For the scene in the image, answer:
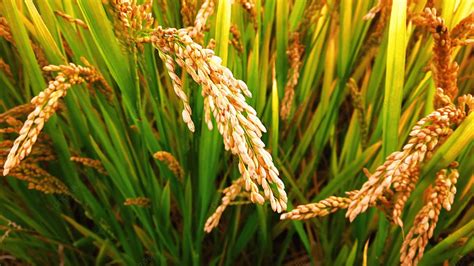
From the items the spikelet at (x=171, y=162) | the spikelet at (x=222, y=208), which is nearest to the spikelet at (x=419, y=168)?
the spikelet at (x=222, y=208)

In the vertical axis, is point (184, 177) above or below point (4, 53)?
below

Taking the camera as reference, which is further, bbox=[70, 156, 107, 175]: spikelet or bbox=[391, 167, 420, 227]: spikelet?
bbox=[70, 156, 107, 175]: spikelet

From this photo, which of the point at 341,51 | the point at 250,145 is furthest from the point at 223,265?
the point at 250,145

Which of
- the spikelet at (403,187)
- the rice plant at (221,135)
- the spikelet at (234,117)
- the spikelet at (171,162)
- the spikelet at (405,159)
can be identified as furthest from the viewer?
the spikelet at (171,162)

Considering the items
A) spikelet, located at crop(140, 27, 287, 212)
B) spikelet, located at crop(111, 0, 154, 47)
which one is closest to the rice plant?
spikelet, located at crop(111, 0, 154, 47)

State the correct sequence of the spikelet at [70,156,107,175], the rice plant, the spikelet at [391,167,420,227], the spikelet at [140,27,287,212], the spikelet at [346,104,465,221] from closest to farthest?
the spikelet at [140,27,287,212] < the spikelet at [346,104,465,221] < the spikelet at [391,167,420,227] < the rice plant < the spikelet at [70,156,107,175]

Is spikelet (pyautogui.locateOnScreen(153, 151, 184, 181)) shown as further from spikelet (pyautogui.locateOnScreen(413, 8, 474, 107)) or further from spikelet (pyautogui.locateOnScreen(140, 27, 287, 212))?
spikelet (pyautogui.locateOnScreen(413, 8, 474, 107))

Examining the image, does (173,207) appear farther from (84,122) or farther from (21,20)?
(21,20)

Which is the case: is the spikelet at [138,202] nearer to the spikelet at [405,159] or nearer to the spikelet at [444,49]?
the spikelet at [405,159]
